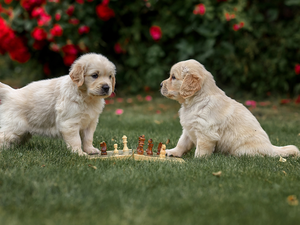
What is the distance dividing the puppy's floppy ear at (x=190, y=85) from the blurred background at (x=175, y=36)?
381 centimetres

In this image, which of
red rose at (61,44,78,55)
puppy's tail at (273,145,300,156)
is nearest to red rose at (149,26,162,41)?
red rose at (61,44,78,55)

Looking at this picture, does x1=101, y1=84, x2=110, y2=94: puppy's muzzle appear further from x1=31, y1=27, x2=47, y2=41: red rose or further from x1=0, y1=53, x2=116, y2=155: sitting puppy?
x1=31, y1=27, x2=47, y2=41: red rose

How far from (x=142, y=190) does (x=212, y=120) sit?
1.48 metres

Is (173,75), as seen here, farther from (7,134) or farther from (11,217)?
(11,217)

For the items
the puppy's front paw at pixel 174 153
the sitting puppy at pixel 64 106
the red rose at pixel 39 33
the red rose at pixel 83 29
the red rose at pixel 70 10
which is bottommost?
the puppy's front paw at pixel 174 153

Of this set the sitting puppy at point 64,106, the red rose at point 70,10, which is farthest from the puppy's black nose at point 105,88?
the red rose at point 70,10

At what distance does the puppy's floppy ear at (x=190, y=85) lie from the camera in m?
3.88

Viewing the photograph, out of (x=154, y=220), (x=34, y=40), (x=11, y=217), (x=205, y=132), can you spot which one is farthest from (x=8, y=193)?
(x=34, y=40)

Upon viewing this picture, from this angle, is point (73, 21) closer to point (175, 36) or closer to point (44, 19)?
point (44, 19)

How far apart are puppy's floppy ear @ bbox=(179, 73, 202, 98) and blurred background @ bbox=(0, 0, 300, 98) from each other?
3.81 m

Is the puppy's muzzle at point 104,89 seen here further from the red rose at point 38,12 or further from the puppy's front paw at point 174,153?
the red rose at point 38,12

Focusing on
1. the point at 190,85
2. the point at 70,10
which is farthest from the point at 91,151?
the point at 70,10

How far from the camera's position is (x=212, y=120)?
3.83 meters

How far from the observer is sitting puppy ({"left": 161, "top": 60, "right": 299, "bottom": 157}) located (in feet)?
12.6
